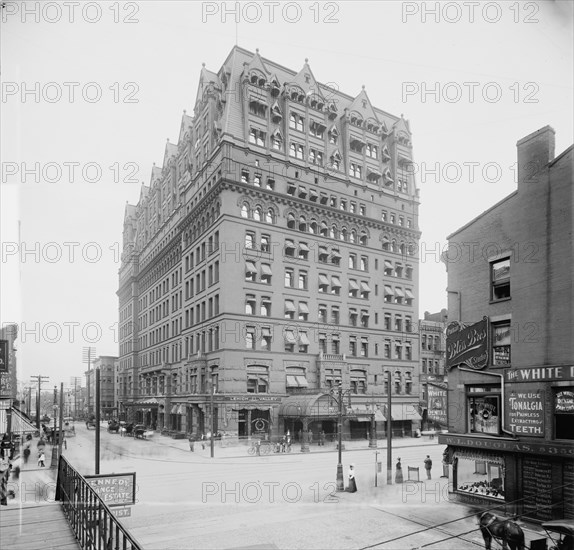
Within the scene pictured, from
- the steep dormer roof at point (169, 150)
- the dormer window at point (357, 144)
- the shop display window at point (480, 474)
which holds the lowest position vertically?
the shop display window at point (480, 474)

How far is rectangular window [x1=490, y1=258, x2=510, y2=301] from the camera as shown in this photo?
19469 mm

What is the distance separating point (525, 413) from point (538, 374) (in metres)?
1.47

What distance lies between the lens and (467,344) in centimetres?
2103

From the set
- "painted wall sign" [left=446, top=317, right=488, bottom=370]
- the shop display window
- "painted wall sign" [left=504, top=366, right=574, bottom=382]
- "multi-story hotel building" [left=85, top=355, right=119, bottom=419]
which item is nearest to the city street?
the shop display window

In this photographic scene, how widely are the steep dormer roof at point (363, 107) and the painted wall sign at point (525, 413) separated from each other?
144 ft

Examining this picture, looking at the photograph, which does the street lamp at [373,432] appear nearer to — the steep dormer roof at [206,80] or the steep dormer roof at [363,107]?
the steep dormer roof at [363,107]

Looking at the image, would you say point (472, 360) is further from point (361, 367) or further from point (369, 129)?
point (369, 129)

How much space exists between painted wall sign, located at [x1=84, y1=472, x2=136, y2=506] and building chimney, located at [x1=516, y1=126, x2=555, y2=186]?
54.0 feet

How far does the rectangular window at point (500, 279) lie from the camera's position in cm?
1947

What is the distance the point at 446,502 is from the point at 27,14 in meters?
21.7

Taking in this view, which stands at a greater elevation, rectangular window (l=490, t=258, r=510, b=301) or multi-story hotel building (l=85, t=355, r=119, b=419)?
rectangular window (l=490, t=258, r=510, b=301)

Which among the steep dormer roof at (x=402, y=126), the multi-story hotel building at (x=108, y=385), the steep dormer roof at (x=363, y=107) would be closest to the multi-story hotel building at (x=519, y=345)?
the steep dormer roof at (x=363, y=107)

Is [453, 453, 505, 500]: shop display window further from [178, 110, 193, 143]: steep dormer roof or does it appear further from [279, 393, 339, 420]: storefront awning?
[178, 110, 193, 143]: steep dormer roof

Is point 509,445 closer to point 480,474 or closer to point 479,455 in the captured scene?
point 479,455
